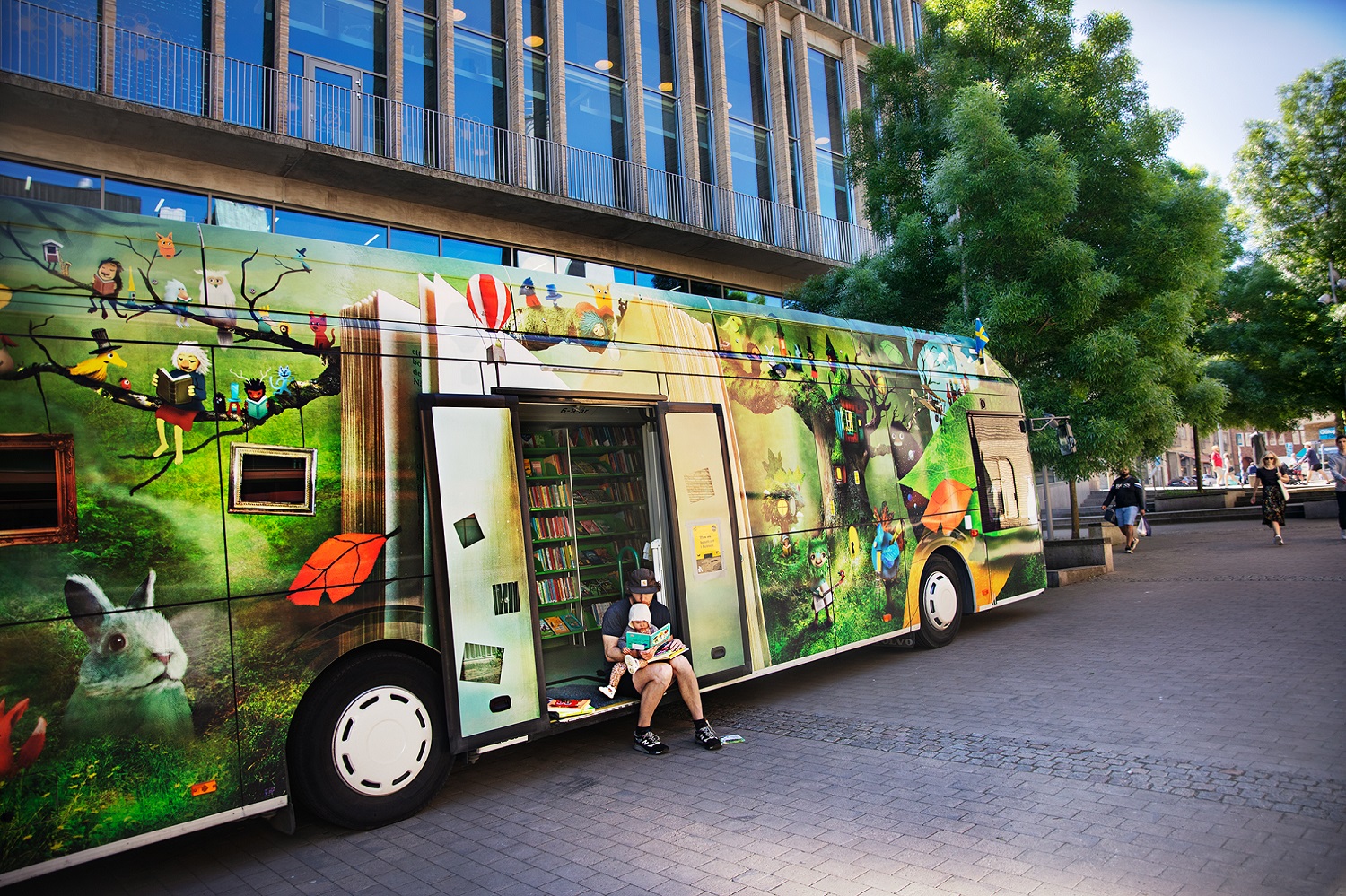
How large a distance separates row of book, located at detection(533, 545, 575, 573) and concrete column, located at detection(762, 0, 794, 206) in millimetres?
14791

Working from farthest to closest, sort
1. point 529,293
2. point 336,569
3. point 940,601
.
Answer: point 940,601 → point 529,293 → point 336,569

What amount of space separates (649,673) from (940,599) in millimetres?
4839

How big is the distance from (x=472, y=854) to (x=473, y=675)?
3.55 feet

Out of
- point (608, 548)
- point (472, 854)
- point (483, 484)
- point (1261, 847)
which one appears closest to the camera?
point (1261, 847)

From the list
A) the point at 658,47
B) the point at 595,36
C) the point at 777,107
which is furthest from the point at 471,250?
the point at 777,107

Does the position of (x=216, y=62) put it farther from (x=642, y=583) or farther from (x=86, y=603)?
(x=86, y=603)

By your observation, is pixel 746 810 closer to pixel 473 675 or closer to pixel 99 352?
pixel 473 675

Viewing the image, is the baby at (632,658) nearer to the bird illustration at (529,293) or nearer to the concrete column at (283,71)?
the bird illustration at (529,293)

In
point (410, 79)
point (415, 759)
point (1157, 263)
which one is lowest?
point (415, 759)

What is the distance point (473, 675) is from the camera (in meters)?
5.41

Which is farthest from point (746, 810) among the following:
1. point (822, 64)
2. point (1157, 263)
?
point (822, 64)

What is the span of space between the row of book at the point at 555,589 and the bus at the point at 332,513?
0.02 meters

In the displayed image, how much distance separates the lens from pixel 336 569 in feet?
16.3

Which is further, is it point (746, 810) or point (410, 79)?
point (410, 79)
